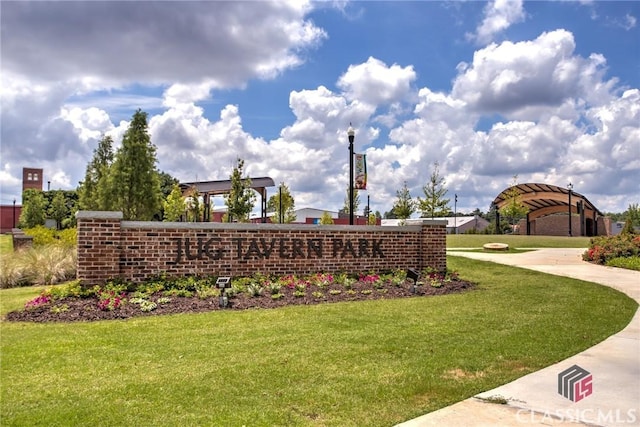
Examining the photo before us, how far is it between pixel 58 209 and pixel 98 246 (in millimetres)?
50022

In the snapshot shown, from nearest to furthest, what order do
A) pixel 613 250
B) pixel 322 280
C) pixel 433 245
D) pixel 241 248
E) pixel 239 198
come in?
1. pixel 322 280
2. pixel 241 248
3. pixel 433 245
4. pixel 613 250
5. pixel 239 198

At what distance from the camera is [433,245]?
Answer: 13.7m

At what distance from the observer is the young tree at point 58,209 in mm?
54562

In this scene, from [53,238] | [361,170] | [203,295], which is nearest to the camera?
[203,295]

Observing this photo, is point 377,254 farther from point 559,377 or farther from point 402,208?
point 402,208

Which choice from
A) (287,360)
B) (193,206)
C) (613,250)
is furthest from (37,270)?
(193,206)

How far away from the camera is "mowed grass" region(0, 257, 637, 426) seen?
167 inches

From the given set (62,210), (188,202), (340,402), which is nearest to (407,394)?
(340,402)

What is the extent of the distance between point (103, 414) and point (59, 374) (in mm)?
1390

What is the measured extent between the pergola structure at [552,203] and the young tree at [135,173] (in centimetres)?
3500

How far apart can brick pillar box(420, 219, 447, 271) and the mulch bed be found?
8.06 feet

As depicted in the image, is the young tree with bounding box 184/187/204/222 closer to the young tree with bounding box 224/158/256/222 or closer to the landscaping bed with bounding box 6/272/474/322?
the young tree with bounding box 224/158/256/222

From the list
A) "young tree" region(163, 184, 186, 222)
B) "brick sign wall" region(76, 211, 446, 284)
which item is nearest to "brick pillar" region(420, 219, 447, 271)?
"brick sign wall" region(76, 211, 446, 284)

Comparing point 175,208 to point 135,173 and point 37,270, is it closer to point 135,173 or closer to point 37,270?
point 135,173
